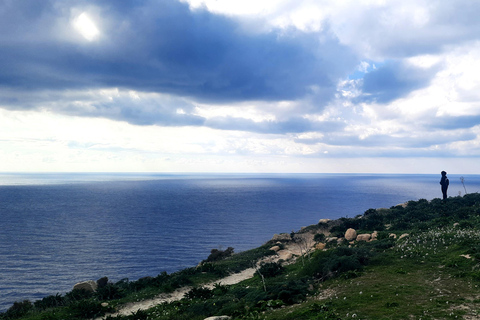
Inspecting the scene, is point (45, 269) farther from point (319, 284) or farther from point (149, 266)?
point (319, 284)

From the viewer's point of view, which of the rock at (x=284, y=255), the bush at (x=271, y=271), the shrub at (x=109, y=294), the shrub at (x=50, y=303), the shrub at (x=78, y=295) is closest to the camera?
the shrub at (x=50, y=303)

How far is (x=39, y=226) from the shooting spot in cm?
7431

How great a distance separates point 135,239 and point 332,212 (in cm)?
6925

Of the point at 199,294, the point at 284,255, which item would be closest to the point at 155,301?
the point at 199,294

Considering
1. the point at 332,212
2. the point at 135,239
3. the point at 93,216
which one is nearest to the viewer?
the point at 135,239

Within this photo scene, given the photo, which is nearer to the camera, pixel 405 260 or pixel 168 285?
pixel 405 260

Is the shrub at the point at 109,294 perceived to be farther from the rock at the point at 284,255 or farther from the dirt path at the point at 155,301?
the rock at the point at 284,255

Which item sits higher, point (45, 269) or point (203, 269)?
point (203, 269)

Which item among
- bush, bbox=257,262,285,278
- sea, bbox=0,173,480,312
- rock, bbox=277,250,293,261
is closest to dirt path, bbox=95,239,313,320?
rock, bbox=277,250,293,261

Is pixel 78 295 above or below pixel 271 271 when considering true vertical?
below

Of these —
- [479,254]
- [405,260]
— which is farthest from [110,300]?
[479,254]

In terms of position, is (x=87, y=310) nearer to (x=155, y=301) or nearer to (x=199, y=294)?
(x=155, y=301)

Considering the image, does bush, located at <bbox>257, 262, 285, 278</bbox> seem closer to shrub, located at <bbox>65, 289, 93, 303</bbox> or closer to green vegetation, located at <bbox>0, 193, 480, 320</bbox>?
green vegetation, located at <bbox>0, 193, 480, 320</bbox>

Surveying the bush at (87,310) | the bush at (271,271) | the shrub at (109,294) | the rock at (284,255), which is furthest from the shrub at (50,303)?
the rock at (284,255)
